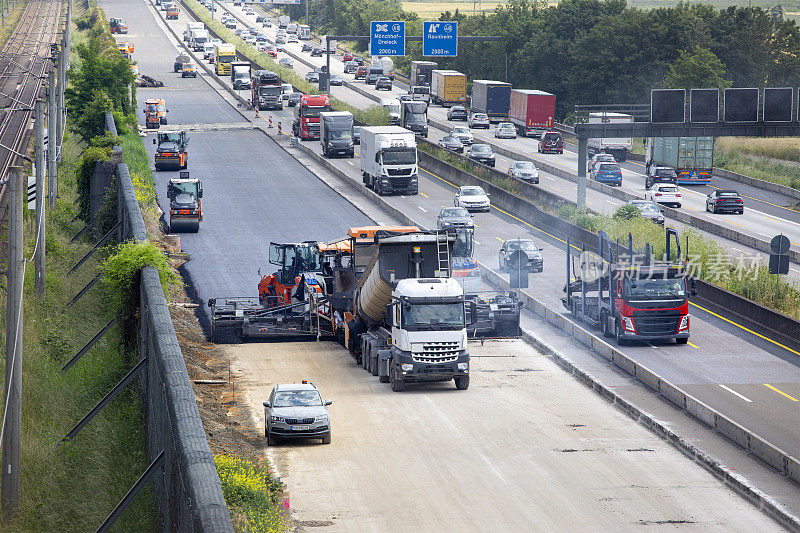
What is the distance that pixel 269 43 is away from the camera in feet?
564

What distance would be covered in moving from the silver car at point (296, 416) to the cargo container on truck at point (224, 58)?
107 m

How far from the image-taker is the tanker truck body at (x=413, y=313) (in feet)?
99.5

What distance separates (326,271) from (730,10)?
94.1 m

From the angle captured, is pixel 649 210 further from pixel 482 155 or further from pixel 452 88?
pixel 452 88

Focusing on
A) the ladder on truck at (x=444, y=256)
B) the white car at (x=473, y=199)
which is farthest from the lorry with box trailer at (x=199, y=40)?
the ladder on truck at (x=444, y=256)

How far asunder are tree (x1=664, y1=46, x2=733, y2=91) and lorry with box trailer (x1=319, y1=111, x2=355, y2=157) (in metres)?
39.0

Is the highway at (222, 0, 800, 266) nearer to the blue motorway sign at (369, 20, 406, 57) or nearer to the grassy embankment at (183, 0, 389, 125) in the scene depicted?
the grassy embankment at (183, 0, 389, 125)

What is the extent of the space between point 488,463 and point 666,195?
43.9 meters

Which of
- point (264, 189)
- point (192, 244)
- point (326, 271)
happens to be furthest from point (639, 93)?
point (326, 271)

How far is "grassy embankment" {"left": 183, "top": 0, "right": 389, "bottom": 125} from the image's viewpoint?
9625cm

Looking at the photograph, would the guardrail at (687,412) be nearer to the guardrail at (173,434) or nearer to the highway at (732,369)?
the highway at (732,369)

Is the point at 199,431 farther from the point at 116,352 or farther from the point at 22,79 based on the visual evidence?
the point at 22,79

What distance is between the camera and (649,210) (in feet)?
198

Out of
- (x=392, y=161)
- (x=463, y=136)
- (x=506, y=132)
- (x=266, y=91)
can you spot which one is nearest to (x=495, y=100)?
(x=506, y=132)
